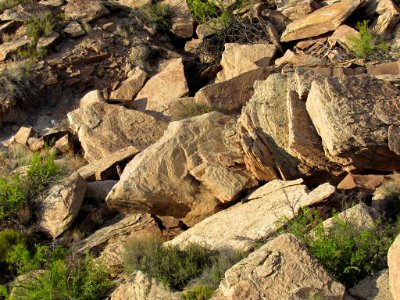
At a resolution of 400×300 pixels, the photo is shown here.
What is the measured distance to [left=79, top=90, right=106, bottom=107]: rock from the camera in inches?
535

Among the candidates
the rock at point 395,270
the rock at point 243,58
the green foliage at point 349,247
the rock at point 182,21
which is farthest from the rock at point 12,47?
the rock at point 395,270

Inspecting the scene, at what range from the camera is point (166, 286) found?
7.30 meters

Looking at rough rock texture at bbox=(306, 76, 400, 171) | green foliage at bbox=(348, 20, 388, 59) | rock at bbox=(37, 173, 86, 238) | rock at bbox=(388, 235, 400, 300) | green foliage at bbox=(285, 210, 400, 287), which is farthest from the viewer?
green foliage at bbox=(348, 20, 388, 59)

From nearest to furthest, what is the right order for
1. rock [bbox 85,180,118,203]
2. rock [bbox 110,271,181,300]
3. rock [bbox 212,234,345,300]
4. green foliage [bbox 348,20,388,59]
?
1. rock [bbox 212,234,345,300]
2. rock [bbox 110,271,181,300]
3. rock [bbox 85,180,118,203]
4. green foliage [bbox 348,20,388,59]

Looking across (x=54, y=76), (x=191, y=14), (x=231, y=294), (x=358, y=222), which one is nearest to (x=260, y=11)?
(x=191, y=14)

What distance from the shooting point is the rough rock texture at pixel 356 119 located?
8.77 meters

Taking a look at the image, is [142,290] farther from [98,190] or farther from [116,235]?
[98,190]

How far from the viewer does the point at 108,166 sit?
36.2 feet

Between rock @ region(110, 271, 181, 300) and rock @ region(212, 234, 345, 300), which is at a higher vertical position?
rock @ region(212, 234, 345, 300)

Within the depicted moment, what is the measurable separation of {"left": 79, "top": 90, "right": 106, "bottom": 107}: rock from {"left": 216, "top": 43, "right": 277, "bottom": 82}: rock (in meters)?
2.48

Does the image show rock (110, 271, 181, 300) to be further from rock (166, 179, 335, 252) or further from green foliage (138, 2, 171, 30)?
green foliage (138, 2, 171, 30)

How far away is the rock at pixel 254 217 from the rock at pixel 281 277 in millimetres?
1518

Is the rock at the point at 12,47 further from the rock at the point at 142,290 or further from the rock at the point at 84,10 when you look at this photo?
the rock at the point at 142,290

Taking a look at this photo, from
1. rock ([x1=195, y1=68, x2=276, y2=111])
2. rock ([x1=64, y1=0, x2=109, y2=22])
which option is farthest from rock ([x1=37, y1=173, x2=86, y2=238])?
rock ([x1=64, y1=0, x2=109, y2=22])
